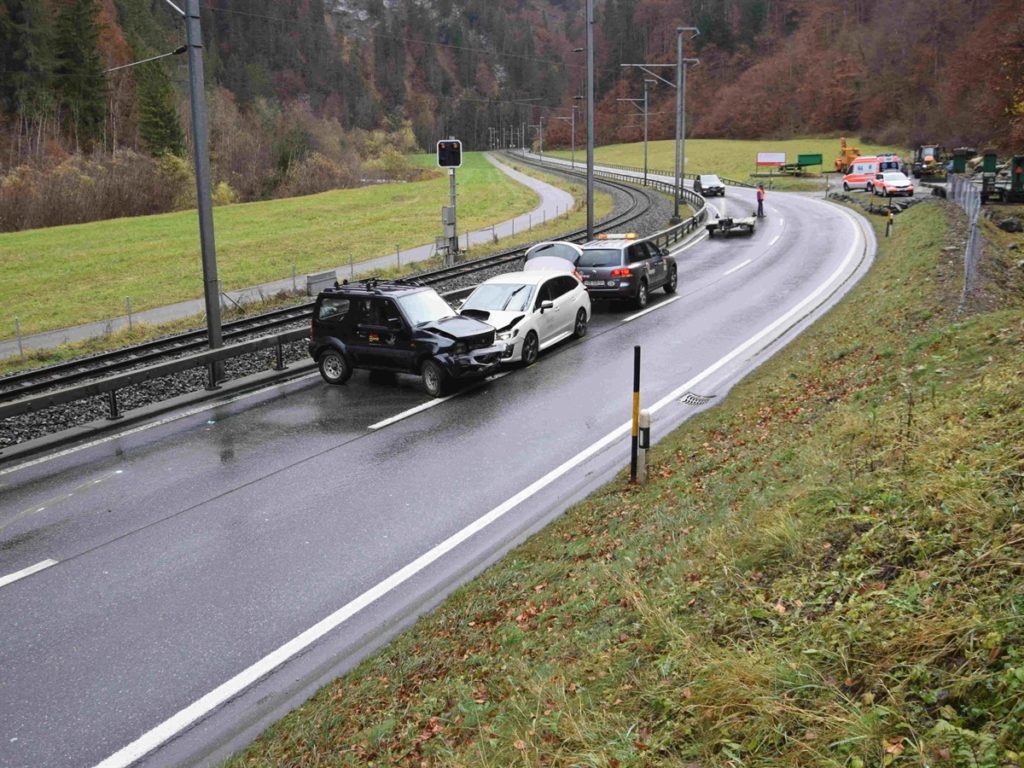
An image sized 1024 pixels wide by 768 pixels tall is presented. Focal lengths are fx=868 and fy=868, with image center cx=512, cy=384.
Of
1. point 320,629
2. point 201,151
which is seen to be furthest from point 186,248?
point 320,629

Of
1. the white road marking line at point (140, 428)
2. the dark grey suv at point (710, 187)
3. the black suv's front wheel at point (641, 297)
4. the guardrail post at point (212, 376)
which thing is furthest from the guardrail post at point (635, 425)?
the dark grey suv at point (710, 187)

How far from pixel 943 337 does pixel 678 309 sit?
11.8 meters

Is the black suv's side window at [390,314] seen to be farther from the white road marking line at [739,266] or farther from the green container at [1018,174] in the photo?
the green container at [1018,174]

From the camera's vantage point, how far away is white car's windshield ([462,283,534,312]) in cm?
1786

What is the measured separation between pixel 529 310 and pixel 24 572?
10.9m

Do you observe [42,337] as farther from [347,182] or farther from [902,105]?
[902,105]

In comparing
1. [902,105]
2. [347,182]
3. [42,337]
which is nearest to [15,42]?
[347,182]

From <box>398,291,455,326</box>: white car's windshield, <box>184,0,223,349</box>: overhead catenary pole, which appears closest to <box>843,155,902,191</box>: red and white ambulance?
<box>398,291,455,326</box>: white car's windshield

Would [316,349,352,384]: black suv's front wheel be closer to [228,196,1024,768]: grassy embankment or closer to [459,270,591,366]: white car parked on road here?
[459,270,591,366]: white car parked on road

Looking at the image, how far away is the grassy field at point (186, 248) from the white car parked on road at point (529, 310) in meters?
16.9

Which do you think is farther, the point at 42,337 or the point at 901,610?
the point at 42,337

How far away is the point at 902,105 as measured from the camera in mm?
107625

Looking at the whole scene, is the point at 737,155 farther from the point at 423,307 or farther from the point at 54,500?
the point at 54,500

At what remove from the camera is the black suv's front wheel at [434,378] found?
15.2m
